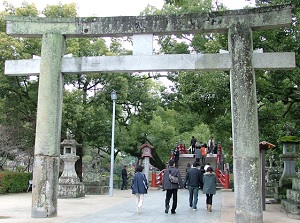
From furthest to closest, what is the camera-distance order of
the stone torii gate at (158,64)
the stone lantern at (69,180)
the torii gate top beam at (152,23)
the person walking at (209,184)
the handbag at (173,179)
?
1. the stone lantern at (69,180)
2. the person walking at (209,184)
3. the handbag at (173,179)
4. the torii gate top beam at (152,23)
5. the stone torii gate at (158,64)

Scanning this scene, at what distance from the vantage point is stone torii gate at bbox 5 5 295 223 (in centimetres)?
959

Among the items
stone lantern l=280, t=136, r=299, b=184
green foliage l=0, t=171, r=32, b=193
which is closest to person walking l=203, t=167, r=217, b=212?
stone lantern l=280, t=136, r=299, b=184

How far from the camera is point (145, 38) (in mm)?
10617

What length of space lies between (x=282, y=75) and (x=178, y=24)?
5054 mm

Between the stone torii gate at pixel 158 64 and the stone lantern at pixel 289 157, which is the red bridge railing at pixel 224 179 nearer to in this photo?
the stone lantern at pixel 289 157

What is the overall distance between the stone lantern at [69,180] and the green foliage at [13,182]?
385 cm

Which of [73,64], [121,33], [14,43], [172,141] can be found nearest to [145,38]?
[121,33]

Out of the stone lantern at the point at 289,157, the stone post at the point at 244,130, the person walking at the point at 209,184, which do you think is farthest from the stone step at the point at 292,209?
the stone lantern at the point at 289,157

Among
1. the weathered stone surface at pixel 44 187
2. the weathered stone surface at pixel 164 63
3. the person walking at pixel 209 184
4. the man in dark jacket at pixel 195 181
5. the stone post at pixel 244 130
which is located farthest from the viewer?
the man in dark jacket at pixel 195 181

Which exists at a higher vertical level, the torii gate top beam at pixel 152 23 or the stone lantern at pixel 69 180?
the torii gate top beam at pixel 152 23

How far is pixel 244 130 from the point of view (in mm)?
9664

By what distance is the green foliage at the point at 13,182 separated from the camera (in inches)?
814

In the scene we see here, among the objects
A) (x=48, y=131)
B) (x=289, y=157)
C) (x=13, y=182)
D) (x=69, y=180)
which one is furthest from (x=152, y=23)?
(x=13, y=182)

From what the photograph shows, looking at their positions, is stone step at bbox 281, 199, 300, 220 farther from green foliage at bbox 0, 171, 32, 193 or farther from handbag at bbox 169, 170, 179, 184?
green foliage at bbox 0, 171, 32, 193
